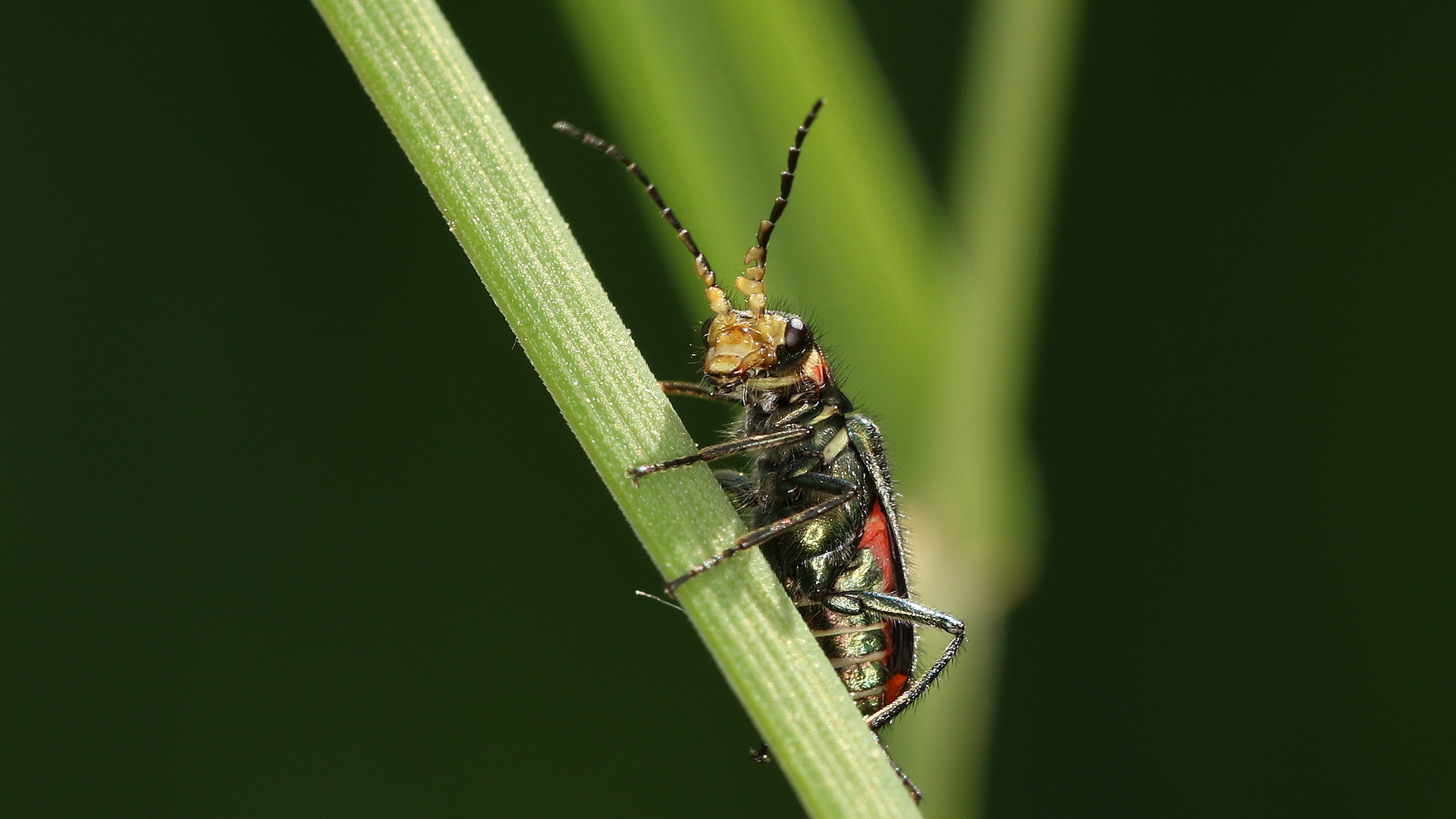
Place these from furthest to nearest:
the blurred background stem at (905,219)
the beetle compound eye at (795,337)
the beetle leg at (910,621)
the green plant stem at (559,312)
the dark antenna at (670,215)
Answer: the beetle compound eye at (795,337), the beetle leg at (910,621), the blurred background stem at (905,219), the dark antenna at (670,215), the green plant stem at (559,312)

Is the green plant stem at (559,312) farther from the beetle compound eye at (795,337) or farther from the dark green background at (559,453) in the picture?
the dark green background at (559,453)

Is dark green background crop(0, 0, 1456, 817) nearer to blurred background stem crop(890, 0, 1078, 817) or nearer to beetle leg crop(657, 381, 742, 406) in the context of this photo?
beetle leg crop(657, 381, 742, 406)

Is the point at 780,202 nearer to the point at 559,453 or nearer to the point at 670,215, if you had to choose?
the point at 670,215

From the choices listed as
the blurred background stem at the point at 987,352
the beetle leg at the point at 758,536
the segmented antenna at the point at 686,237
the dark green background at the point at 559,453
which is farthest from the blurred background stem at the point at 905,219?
the dark green background at the point at 559,453

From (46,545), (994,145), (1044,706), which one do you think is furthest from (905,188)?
(46,545)

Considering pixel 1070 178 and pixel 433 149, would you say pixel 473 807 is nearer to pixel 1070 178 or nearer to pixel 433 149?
pixel 433 149

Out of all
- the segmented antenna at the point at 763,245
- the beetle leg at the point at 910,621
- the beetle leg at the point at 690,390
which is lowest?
the beetle leg at the point at 910,621

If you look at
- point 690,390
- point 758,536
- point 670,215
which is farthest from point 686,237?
point 758,536
